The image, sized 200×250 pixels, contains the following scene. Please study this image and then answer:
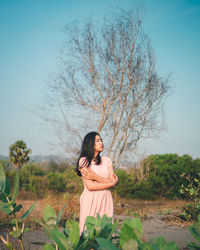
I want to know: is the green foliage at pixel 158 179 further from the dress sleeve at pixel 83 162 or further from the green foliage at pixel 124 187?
→ the dress sleeve at pixel 83 162

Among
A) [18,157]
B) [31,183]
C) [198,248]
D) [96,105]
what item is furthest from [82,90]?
[18,157]

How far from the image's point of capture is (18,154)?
84.2 feet

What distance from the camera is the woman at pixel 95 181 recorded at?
3035 millimetres

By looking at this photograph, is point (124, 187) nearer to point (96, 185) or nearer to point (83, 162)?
point (83, 162)

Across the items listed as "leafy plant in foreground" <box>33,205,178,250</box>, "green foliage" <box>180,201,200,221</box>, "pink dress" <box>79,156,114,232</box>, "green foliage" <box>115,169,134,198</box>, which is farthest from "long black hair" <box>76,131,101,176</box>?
"green foliage" <box>115,169,134,198</box>

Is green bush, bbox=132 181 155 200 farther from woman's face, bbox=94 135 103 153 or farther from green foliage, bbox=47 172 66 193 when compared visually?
woman's face, bbox=94 135 103 153

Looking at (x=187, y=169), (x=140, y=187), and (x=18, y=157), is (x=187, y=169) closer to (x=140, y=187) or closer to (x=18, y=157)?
(x=140, y=187)

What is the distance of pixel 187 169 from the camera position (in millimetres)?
11023

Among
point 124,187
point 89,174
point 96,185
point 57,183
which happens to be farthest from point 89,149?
point 57,183

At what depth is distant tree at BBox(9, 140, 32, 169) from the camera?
25.4 meters

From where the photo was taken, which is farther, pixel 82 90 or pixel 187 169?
pixel 187 169

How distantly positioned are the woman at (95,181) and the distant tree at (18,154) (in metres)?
23.4

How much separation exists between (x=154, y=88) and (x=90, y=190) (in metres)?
6.83

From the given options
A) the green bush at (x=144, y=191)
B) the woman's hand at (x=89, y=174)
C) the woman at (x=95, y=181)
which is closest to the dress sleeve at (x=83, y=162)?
the woman at (x=95, y=181)
